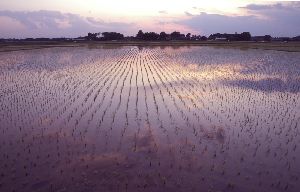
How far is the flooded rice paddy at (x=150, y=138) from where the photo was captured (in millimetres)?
6242

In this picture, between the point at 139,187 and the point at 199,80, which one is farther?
the point at 199,80

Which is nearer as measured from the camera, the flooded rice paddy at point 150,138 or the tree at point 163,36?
the flooded rice paddy at point 150,138

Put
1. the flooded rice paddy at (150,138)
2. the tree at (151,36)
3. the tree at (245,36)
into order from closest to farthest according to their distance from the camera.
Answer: the flooded rice paddy at (150,138) → the tree at (245,36) → the tree at (151,36)

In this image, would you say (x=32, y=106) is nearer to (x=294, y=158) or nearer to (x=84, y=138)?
(x=84, y=138)

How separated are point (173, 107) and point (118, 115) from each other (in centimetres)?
197

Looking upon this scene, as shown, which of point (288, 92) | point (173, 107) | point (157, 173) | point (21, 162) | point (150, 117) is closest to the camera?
point (157, 173)

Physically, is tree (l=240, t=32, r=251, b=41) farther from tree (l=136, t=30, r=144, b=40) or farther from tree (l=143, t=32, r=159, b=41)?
tree (l=136, t=30, r=144, b=40)

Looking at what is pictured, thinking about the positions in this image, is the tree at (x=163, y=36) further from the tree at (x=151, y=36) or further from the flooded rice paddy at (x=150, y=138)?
the flooded rice paddy at (x=150, y=138)

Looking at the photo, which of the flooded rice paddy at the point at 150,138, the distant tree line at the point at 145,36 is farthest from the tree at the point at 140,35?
the flooded rice paddy at the point at 150,138

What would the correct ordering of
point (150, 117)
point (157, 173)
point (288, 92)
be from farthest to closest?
1. point (288, 92)
2. point (150, 117)
3. point (157, 173)

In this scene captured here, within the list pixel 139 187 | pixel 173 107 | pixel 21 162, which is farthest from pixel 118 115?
pixel 139 187

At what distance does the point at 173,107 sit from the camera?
1184cm

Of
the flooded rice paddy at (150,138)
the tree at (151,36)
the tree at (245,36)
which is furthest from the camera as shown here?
the tree at (151,36)

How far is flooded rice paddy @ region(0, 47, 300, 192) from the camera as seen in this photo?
6242mm
